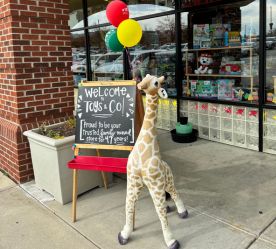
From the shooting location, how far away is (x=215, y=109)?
17.4 ft

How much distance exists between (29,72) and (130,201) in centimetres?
224

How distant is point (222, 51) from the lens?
529 cm

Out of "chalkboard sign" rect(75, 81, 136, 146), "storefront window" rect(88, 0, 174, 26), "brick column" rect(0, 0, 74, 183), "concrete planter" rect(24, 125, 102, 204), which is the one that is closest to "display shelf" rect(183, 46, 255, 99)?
"storefront window" rect(88, 0, 174, 26)

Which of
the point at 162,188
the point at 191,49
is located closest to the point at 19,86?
the point at 162,188

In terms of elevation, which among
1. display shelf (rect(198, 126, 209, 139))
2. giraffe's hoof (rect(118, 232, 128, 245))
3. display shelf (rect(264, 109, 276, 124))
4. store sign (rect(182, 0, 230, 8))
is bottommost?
giraffe's hoof (rect(118, 232, 128, 245))

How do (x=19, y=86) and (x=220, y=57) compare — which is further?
(x=220, y=57)

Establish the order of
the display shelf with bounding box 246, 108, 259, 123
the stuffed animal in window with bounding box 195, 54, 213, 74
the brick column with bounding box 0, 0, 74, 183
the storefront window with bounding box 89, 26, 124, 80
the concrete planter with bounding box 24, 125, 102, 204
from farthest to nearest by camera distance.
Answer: the storefront window with bounding box 89, 26, 124, 80, the stuffed animal in window with bounding box 195, 54, 213, 74, the display shelf with bounding box 246, 108, 259, 123, the brick column with bounding box 0, 0, 74, 183, the concrete planter with bounding box 24, 125, 102, 204

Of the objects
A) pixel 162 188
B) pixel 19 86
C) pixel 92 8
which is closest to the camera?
pixel 162 188

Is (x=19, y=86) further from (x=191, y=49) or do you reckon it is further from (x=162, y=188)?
(x=191, y=49)

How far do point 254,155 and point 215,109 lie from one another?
101cm

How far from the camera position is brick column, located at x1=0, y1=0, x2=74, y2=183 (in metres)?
3.98

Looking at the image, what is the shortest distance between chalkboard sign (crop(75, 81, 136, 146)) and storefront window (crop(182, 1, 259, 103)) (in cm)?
240

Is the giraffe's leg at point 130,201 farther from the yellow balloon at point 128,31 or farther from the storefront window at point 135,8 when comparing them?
the storefront window at point 135,8

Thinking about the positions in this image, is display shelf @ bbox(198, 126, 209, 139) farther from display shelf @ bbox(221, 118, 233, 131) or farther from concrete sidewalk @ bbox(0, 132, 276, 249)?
concrete sidewalk @ bbox(0, 132, 276, 249)
